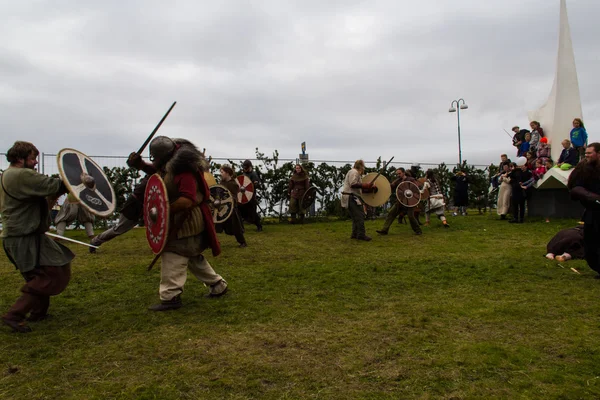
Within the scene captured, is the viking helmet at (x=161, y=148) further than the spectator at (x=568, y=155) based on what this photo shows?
No

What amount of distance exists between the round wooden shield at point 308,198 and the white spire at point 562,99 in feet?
23.1

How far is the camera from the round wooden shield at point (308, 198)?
45.3 ft

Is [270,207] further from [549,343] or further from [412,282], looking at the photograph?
[549,343]

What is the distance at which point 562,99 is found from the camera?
14.6 metres

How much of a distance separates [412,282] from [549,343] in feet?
7.46

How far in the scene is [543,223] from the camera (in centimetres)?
1223

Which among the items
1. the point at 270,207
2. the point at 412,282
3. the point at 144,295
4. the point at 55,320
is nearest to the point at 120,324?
the point at 55,320

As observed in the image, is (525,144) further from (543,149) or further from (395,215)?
(395,215)

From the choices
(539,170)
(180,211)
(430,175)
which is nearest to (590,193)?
(180,211)

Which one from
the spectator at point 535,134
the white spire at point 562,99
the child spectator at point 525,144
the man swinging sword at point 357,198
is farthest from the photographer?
the child spectator at point 525,144

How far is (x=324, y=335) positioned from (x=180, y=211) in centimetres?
181

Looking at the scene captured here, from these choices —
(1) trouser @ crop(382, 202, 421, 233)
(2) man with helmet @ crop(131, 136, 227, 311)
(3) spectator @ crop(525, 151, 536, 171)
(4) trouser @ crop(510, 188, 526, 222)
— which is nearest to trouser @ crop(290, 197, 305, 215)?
(1) trouser @ crop(382, 202, 421, 233)

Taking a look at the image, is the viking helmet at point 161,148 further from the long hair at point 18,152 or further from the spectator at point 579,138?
the spectator at point 579,138

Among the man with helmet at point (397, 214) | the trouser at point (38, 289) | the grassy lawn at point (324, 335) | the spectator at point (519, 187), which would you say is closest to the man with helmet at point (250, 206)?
the man with helmet at point (397, 214)
